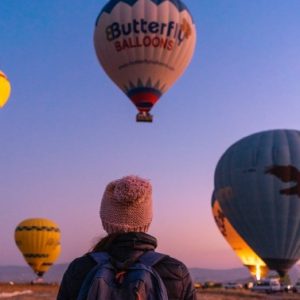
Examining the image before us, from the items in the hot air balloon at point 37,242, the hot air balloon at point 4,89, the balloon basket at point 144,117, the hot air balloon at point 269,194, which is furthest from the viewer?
the hot air balloon at point 37,242

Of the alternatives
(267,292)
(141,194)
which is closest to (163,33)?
(267,292)

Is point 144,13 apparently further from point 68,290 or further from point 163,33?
point 68,290

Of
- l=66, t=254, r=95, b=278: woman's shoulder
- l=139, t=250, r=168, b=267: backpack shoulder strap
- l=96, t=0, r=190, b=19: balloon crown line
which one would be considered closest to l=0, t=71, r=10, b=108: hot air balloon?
l=96, t=0, r=190, b=19: balloon crown line

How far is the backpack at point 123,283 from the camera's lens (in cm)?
225

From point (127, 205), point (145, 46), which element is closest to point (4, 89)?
point (145, 46)

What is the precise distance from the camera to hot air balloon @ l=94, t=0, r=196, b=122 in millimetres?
33969

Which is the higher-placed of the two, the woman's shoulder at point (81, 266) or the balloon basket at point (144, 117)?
the balloon basket at point (144, 117)

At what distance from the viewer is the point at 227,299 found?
2920cm

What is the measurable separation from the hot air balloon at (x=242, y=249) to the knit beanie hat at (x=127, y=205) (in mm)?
43829

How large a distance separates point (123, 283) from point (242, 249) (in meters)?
45.7

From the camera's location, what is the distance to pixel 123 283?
7.50 ft

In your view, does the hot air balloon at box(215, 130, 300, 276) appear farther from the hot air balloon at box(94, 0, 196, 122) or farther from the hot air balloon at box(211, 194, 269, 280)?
the hot air balloon at box(211, 194, 269, 280)

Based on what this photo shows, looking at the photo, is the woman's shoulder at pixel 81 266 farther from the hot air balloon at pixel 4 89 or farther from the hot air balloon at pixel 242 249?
the hot air balloon at pixel 242 249

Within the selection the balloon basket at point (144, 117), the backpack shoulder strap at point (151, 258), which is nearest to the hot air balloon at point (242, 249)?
the balloon basket at point (144, 117)
